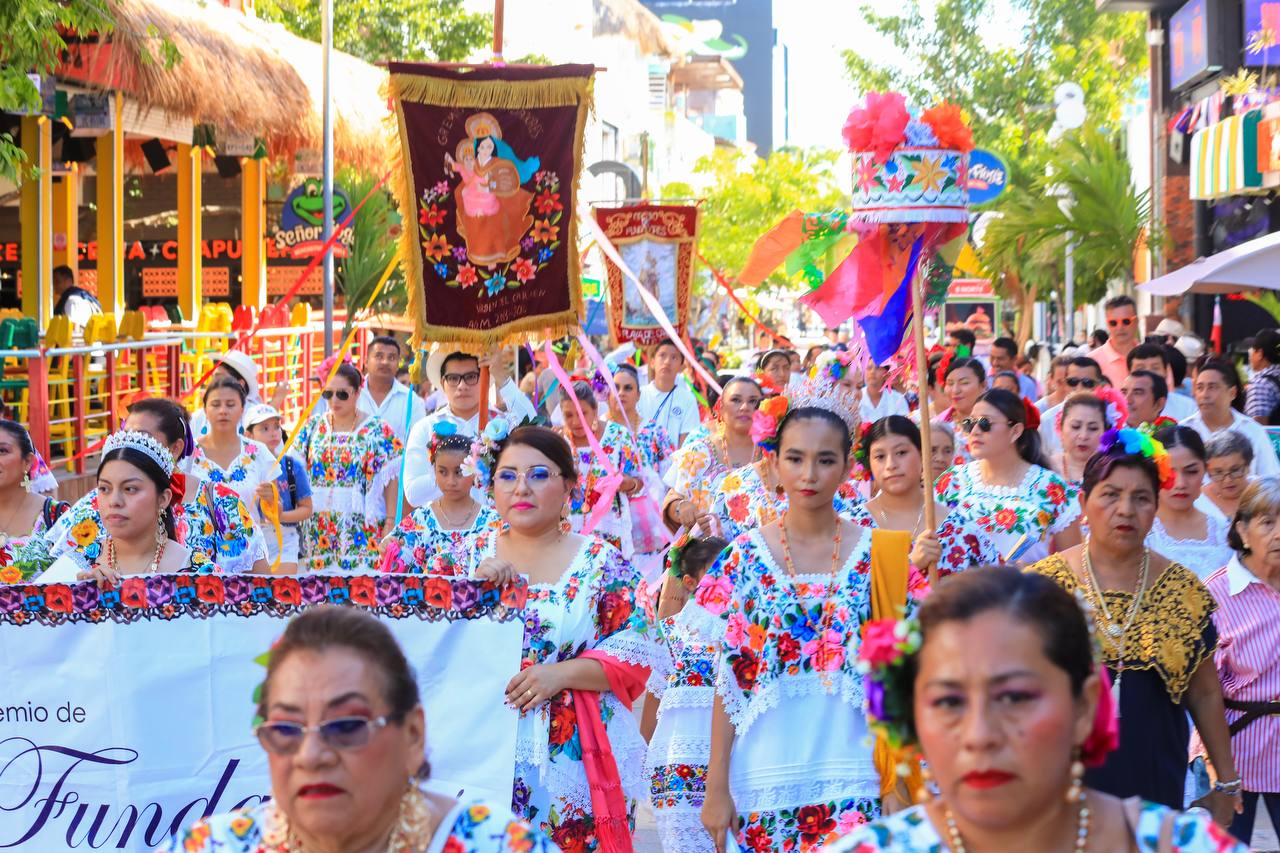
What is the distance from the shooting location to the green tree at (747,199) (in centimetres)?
5853

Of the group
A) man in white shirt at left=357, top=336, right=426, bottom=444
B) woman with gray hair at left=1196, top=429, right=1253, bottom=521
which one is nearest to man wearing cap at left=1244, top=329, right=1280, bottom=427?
woman with gray hair at left=1196, top=429, right=1253, bottom=521

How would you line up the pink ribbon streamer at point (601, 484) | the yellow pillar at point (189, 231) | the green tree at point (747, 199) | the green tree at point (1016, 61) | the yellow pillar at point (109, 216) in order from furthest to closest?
the green tree at point (747, 199)
the green tree at point (1016, 61)
the yellow pillar at point (189, 231)
the yellow pillar at point (109, 216)
the pink ribbon streamer at point (601, 484)

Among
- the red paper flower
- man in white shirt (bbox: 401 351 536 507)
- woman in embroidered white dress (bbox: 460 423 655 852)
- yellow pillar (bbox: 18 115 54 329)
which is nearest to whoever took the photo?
woman in embroidered white dress (bbox: 460 423 655 852)

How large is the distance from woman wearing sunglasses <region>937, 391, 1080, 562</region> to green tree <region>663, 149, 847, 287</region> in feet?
161

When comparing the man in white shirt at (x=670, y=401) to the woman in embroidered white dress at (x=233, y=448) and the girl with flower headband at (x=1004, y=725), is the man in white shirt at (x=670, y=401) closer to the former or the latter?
the woman in embroidered white dress at (x=233, y=448)

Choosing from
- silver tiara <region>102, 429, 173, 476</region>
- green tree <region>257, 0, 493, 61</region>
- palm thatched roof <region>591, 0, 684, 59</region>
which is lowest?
silver tiara <region>102, 429, 173, 476</region>

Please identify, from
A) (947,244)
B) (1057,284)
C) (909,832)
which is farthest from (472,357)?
(1057,284)

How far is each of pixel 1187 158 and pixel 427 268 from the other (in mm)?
25691

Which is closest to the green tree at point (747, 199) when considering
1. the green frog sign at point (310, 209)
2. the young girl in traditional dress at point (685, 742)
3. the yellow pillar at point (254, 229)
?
the yellow pillar at point (254, 229)

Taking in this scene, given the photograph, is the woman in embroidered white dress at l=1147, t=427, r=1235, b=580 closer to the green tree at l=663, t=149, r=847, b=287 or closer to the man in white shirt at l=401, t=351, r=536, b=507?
the man in white shirt at l=401, t=351, r=536, b=507

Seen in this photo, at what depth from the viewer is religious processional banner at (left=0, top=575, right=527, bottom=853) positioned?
5.02m

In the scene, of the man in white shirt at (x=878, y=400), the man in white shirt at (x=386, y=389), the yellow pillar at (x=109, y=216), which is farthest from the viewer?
the yellow pillar at (x=109, y=216)

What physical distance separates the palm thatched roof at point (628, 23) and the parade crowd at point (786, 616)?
51.9 m

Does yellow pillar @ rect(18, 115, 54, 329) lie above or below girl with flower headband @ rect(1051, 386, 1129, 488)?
above
